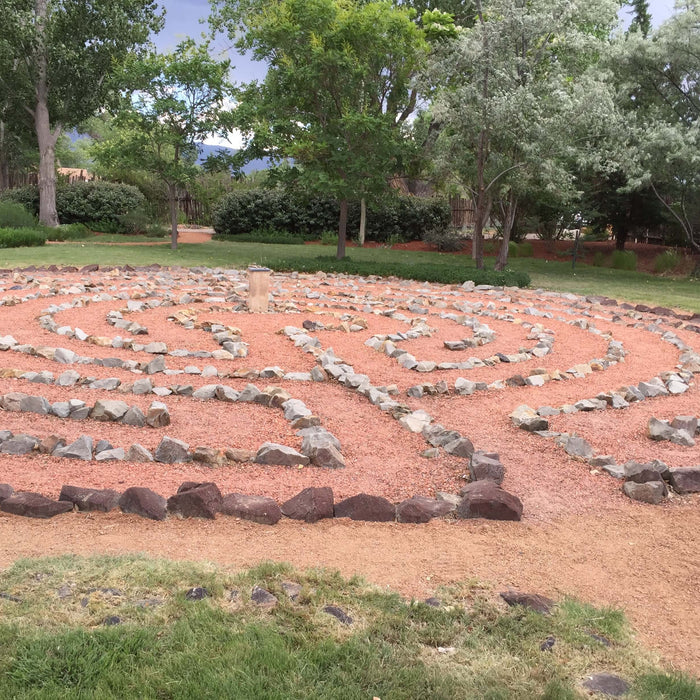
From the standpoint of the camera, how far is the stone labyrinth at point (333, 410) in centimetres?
495

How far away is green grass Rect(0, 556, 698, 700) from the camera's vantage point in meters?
2.94

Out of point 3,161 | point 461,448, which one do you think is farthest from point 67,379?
point 3,161

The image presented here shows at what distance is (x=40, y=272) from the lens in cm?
1664

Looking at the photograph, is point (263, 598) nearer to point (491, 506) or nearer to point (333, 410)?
point (491, 506)

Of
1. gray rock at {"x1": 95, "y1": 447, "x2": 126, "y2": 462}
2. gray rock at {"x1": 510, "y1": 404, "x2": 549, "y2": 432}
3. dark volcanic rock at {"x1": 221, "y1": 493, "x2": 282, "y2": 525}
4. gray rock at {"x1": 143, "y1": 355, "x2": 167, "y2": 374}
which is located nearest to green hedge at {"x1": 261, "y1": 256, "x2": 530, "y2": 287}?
gray rock at {"x1": 143, "y1": 355, "x2": 167, "y2": 374}

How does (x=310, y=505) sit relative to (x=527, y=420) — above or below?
below

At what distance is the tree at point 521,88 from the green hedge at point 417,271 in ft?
7.76

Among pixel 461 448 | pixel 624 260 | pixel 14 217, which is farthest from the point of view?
pixel 14 217

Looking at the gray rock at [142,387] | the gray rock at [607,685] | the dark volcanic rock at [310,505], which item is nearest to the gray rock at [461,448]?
the dark volcanic rock at [310,505]

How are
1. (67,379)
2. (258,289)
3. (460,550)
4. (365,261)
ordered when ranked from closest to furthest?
(460,550)
(67,379)
(258,289)
(365,261)

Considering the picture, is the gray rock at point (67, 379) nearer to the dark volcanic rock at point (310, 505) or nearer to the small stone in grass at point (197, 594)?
the dark volcanic rock at point (310, 505)

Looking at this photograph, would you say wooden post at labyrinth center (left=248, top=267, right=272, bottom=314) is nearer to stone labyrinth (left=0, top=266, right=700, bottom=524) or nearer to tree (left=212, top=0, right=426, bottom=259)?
stone labyrinth (left=0, top=266, right=700, bottom=524)

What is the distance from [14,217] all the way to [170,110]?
8375mm

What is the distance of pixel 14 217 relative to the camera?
87.2 feet
